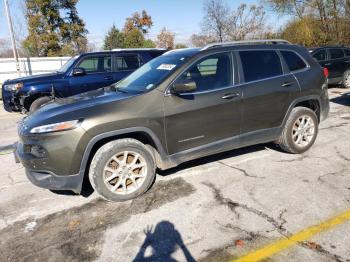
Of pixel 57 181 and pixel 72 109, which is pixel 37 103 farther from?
pixel 57 181

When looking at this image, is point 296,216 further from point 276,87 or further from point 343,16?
point 343,16

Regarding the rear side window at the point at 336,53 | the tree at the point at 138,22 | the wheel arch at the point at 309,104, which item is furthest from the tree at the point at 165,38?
the wheel arch at the point at 309,104

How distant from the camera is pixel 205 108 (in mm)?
4477

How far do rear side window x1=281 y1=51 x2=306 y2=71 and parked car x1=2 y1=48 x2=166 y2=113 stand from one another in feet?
16.4

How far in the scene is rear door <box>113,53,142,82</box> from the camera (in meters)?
9.41

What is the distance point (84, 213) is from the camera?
13.0ft

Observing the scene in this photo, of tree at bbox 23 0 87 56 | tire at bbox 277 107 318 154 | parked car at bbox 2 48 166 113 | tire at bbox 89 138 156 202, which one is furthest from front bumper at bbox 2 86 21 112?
tree at bbox 23 0 87 56

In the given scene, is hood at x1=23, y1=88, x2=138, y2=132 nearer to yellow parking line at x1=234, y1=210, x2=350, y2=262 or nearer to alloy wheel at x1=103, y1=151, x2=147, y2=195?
alloy wheel at x1=103, y1=151, x2=147, y2=195

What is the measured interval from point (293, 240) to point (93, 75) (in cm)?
721

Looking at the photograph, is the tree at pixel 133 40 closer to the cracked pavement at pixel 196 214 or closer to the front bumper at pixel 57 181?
the cracked pavement at pixel 196 214

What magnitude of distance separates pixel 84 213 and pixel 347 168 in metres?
3.59

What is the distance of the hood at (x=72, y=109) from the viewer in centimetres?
388

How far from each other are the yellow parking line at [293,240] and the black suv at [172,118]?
5.44 ft

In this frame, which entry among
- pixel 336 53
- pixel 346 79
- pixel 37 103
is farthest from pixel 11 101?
pixel 346 79
